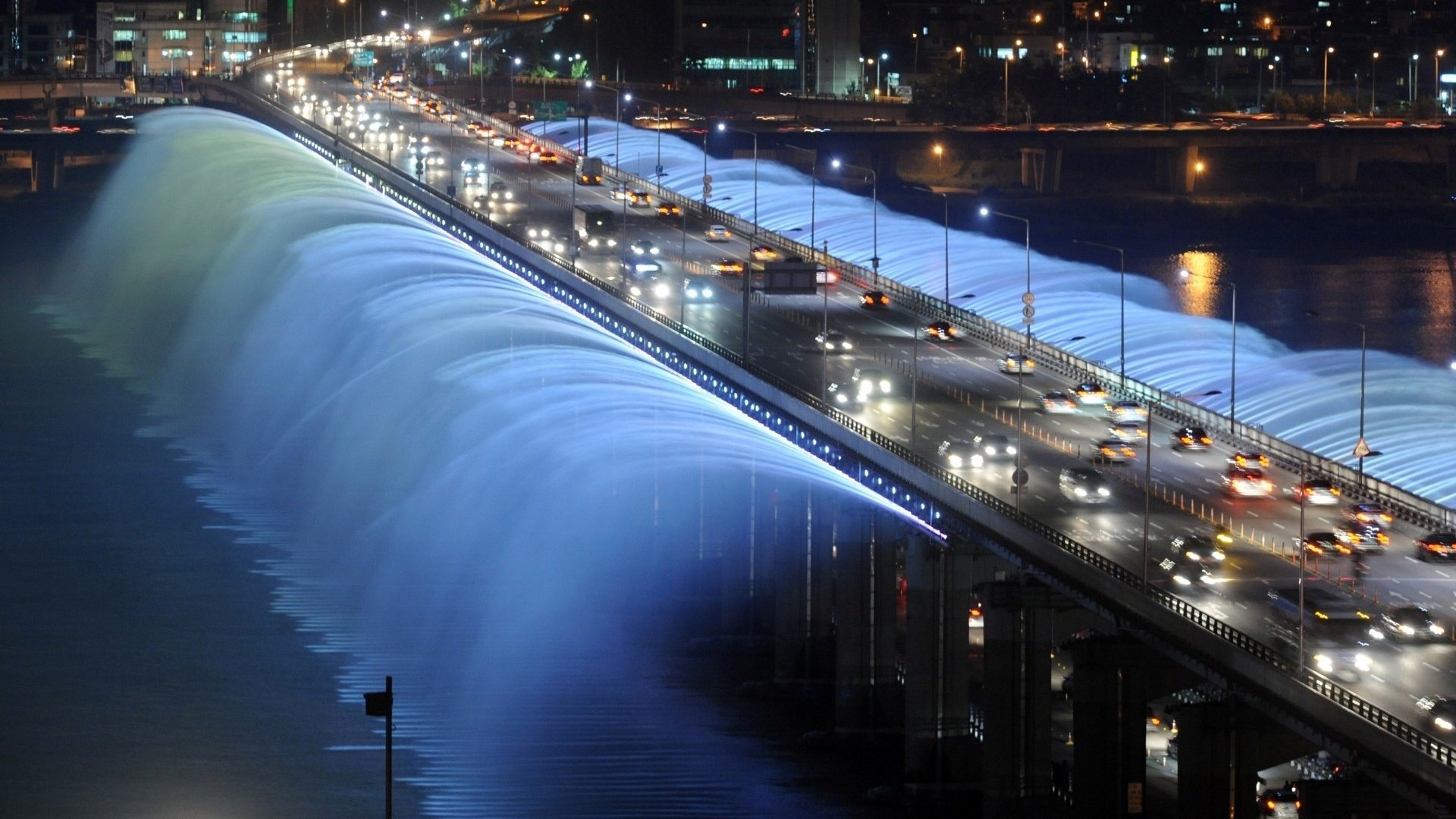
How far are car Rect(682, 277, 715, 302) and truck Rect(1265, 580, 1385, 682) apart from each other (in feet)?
91.8

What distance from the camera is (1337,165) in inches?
4656

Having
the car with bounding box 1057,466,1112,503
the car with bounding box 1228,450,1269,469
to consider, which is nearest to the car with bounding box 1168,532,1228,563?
the car with bounding box 1057,466,1112,503

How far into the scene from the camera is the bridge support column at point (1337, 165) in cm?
11788

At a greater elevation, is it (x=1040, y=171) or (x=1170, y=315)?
(x=1040, y=171)

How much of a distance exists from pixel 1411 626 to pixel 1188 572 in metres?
3.52

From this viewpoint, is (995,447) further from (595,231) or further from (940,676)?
(595,231)

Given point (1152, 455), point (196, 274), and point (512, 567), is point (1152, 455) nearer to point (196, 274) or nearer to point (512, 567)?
point (512, 567)


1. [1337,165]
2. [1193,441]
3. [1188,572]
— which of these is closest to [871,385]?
[1193,441]

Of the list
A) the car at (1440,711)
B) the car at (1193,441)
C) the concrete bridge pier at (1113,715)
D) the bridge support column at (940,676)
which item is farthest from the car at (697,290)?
the car at (1440,711)

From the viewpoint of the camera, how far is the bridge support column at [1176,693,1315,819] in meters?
29.0

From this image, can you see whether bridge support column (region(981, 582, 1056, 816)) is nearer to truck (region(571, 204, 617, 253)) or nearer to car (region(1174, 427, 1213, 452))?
car (region(1174, 427, 1213, 452))

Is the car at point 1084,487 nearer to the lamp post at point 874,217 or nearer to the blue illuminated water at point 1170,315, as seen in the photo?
the blue illuminated water at point 1170,315

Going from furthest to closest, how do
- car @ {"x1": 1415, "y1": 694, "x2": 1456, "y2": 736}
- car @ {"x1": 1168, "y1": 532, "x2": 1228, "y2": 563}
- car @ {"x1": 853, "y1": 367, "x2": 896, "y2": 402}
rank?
car @ {"x1": 853, "y1": 367, "x2": 896, "y2": 402}, car @ {"x1": 1168, "y1": 532, "x2": 1228, "y2": 563}, car @ {"x1": 1415, "y1": 694, "x2": 1456, "y2": 736}

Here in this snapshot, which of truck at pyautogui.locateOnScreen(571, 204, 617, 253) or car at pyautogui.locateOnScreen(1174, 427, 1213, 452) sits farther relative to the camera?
truck at pyautogui.locateOnScreen(571, 204, 617, 253)
